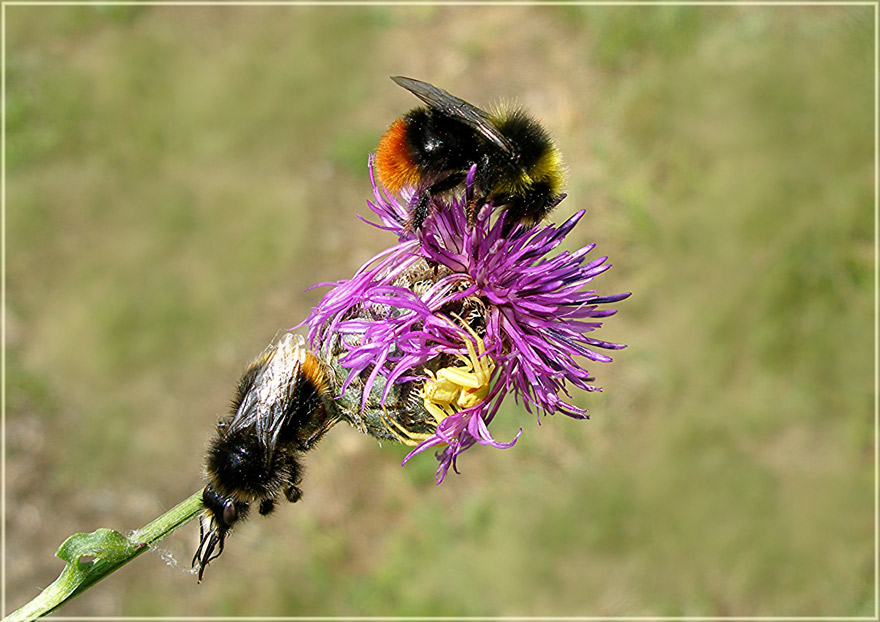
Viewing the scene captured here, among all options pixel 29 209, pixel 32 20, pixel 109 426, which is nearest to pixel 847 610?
pixel 109 426

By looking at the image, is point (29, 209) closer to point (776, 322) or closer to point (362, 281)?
point (362, 281)

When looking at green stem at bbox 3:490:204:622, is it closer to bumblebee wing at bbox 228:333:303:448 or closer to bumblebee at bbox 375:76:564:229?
bumblebee wing at bbox 228:333:303:448

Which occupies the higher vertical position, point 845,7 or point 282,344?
point 845,7

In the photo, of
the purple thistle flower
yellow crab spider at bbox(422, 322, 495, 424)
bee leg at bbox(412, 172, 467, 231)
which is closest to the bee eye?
the purple thistle flower

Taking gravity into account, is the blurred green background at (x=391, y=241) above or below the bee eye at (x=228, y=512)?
above

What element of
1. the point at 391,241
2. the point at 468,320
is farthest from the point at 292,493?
the point at 391,241

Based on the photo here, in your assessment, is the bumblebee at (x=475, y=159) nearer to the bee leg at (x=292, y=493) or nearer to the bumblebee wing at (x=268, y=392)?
the bumblebee wing at (x=268, y=392)

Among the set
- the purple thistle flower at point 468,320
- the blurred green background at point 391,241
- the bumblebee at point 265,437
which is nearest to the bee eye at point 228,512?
the bumblebee at point 265,437

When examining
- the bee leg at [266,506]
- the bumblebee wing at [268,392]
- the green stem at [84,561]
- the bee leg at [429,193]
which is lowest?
the bee leg at [266,506]
